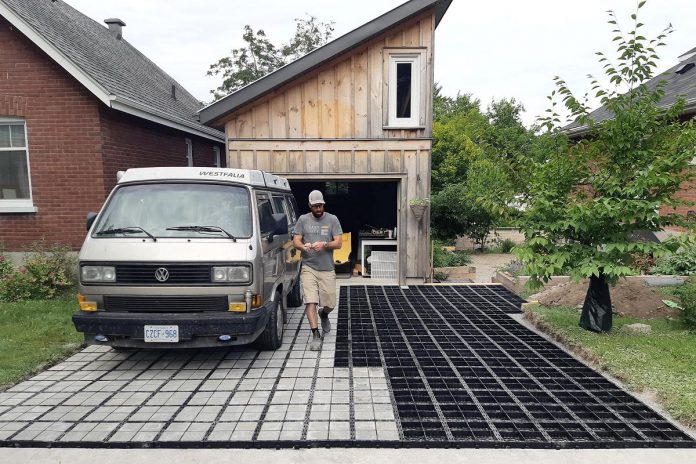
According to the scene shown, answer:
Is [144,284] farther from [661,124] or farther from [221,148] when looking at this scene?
[221,148]

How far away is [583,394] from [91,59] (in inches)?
454

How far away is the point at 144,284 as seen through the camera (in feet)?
15.6

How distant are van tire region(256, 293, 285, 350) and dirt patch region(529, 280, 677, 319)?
15.5 ft

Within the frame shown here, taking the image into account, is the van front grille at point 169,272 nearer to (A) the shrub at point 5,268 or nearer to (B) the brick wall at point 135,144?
(B) the brick wall at point 135,144

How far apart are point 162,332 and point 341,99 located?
6.78m

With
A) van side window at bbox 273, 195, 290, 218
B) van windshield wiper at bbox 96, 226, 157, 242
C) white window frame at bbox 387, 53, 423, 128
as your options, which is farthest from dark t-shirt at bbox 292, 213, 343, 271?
white window frame at bbox 387, 53, 423, 128

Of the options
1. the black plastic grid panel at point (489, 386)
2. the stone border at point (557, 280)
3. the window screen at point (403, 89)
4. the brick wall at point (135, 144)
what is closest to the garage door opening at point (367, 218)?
the window screen at point (403, 89)

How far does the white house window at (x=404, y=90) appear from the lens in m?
9.87

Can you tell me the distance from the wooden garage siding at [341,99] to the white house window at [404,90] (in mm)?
139

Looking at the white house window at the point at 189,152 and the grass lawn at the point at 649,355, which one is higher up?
the white house window at the point at 189,152

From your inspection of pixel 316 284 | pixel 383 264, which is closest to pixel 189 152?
pixel 383 264

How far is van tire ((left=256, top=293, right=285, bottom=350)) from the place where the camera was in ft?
18.3

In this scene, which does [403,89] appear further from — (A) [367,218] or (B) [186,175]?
(B) [186,175]

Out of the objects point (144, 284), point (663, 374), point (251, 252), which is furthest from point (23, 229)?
point (663, 374)
